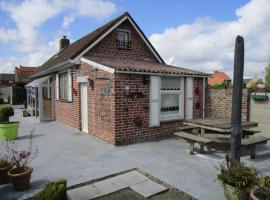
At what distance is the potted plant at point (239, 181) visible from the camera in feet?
13.2

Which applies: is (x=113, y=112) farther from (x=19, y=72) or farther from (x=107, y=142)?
(x=19, y=72)

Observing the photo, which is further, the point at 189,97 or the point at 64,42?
the point at 64,42

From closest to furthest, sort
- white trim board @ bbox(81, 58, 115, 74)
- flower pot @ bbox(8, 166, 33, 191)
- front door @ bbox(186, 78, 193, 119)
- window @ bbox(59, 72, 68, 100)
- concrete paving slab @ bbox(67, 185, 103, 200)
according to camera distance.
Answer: concrete paving slab @ bbox(67, 185, 103, 200), flower pot @ bbox(8, 166, 33, 191), white trim board @ bbox(81, 58, 115, 74), front door @ bbox(186, 78, 193, 119), window @ bbox(59, 72, 68, 100)

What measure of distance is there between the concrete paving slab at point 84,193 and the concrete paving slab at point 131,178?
0.71 metres

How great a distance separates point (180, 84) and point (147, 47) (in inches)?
191

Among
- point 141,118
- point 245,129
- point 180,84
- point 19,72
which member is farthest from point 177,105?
point 19,72

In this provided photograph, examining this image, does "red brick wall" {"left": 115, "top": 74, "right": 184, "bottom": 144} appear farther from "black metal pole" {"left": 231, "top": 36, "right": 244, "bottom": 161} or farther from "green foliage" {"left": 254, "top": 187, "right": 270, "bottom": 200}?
"green foliage" {"left": 254, "top": 187, "right": 270, "bottom": 200}

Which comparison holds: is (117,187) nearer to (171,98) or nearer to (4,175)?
(4,175)

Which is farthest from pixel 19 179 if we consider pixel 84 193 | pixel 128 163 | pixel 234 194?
pixel 234 194

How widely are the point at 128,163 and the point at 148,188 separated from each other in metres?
1.69

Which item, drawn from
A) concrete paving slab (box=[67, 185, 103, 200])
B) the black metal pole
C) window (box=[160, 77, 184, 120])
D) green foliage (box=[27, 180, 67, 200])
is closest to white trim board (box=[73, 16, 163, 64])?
window (box=[160, 77, 184, 120])

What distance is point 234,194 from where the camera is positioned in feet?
13.4

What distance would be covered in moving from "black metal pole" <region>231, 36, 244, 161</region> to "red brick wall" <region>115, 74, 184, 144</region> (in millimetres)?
4661

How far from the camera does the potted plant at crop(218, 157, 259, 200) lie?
402 centimetres
